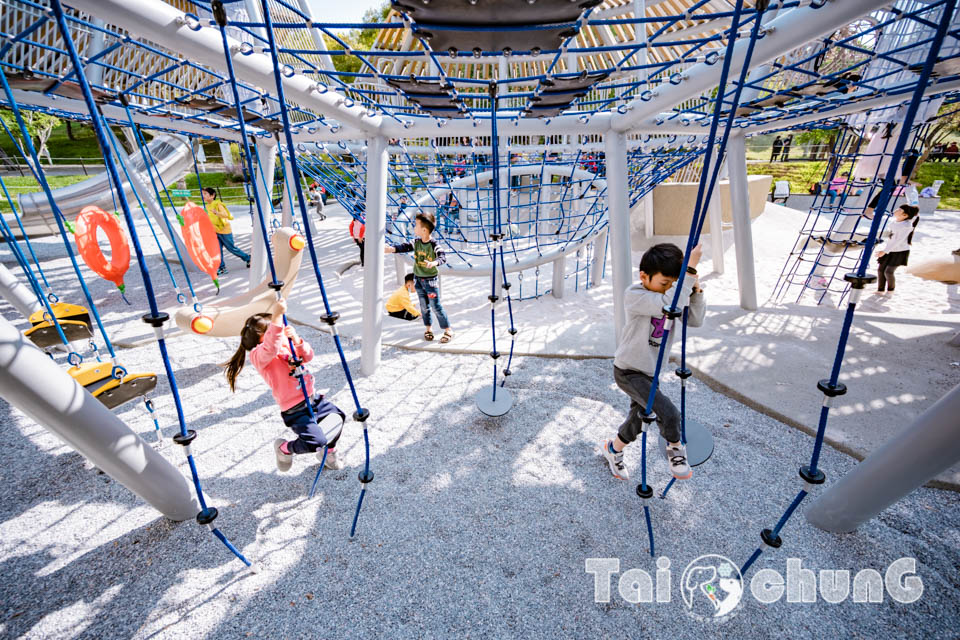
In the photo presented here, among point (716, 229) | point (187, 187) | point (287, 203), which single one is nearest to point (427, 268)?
point (287, 203)

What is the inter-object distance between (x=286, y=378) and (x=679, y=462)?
1.78 metres

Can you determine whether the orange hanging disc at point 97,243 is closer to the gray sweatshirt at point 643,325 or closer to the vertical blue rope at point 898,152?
the gray sweatshirt at point 643,325

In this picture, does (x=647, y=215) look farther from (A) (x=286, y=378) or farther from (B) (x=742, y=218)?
(A) (x=286, y=378)

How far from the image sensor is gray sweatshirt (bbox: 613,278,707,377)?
5.70 feet

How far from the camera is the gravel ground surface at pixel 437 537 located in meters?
1.48

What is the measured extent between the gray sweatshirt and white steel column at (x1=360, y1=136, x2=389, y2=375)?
1702 mm

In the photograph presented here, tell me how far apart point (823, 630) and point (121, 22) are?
2954 millimetres

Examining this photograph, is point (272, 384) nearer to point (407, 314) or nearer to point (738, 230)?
point (407, 314)

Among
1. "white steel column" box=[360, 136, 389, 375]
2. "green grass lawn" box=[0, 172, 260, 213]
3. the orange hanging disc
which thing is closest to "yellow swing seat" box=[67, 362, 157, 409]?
the orange hanging disc

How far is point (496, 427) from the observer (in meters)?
2.45

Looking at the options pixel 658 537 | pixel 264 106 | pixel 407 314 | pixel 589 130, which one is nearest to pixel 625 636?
pixel 658 537

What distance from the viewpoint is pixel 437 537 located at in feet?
5.81

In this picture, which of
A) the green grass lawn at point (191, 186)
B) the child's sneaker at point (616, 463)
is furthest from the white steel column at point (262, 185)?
the green grass lawn at point (191, 186)

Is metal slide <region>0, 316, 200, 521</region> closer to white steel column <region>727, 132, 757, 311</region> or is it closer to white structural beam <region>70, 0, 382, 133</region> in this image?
white structural beam <region>70, 0, 382, 133</region>
